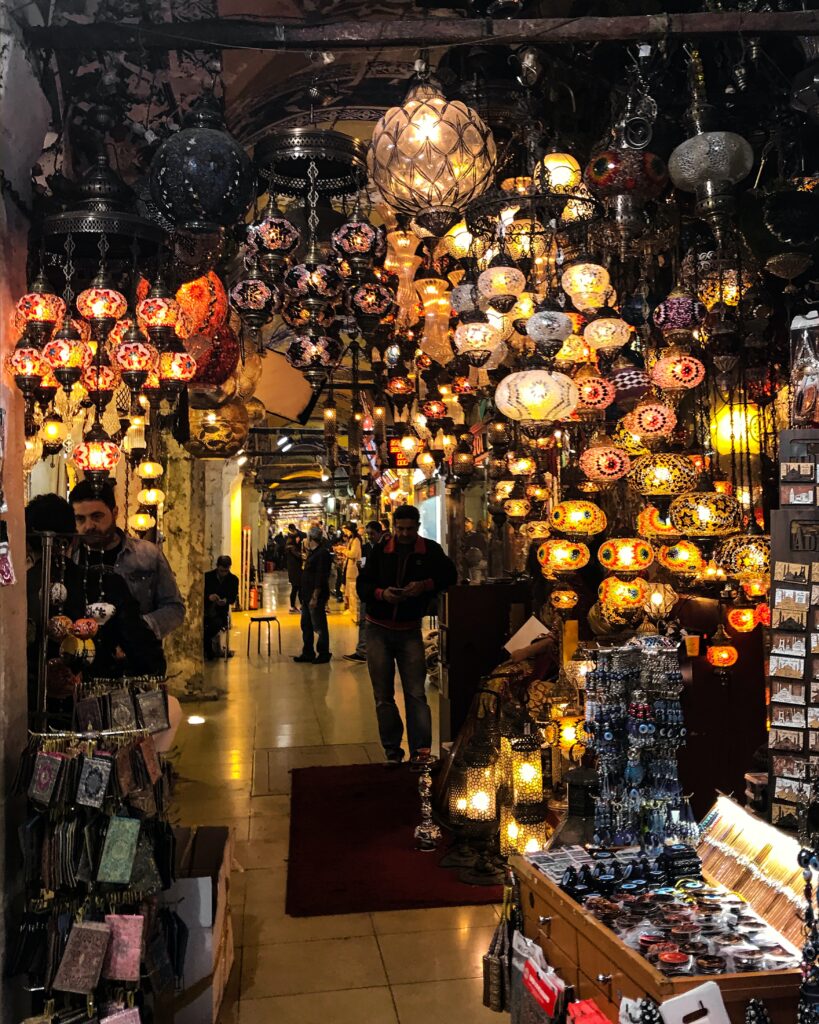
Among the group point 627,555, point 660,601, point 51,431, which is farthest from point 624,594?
point 51,431

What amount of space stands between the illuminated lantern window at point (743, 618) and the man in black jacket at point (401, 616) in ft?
7.50

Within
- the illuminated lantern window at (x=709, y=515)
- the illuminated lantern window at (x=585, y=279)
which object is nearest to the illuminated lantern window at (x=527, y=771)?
the illuminated lantern window at (x=709, y=515)

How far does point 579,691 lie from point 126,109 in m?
3.13

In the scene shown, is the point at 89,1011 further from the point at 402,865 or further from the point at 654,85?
the point at 654,85

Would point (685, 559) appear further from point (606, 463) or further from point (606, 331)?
point (606, 331)

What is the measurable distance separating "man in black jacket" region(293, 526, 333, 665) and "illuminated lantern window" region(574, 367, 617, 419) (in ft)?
24.0

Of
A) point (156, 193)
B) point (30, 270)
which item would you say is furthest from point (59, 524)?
point (156, 193)

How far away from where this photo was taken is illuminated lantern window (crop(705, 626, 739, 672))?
157 inches

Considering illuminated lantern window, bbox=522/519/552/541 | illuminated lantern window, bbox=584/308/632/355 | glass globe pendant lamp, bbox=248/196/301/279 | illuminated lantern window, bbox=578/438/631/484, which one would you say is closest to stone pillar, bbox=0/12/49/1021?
glass globe pendant lamp, bbox=248/196/301/279

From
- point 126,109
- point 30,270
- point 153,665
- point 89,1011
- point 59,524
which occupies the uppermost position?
point 126,109

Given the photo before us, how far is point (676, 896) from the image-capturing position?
7.39ft

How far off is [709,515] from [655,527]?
54cm

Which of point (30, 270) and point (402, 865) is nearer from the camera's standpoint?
point (30, 270)

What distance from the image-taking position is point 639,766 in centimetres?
257
